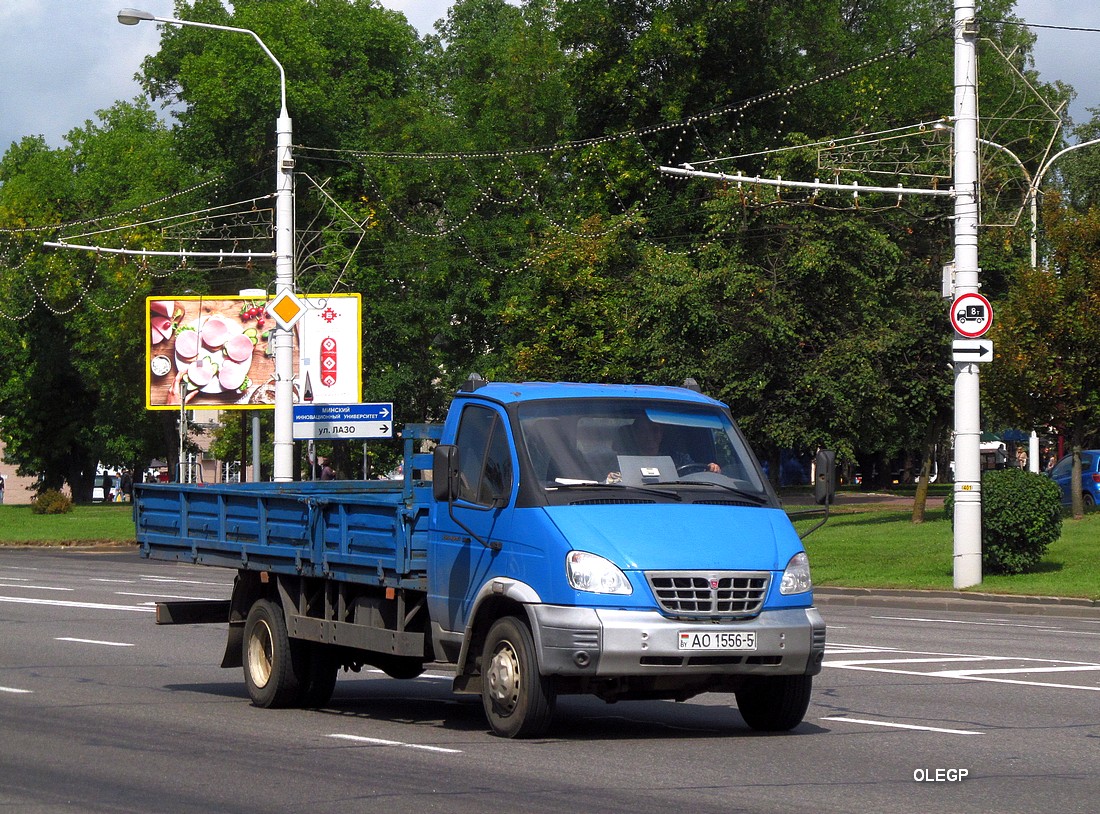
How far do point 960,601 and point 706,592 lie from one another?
16335 mm

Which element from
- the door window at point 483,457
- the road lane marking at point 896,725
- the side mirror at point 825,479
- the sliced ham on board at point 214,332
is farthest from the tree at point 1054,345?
the door window at point 483,457

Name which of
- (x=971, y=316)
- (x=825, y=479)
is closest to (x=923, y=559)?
(x=971, y=316)

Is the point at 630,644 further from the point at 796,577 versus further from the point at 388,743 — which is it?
the point at 388,743

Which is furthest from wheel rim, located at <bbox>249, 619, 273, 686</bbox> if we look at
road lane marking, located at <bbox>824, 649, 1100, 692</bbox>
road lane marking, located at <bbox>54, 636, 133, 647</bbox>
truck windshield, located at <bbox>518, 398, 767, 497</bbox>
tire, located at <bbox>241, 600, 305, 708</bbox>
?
road lane marking, located at <bbox>824, 649, 1100, 692</bbox>

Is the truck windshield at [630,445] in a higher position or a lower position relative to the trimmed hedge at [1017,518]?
higher

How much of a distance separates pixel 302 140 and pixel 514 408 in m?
52.9

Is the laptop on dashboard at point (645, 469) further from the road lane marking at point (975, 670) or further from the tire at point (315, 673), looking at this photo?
the road lane marking at point (975, 670)

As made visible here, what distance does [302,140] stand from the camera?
202ft

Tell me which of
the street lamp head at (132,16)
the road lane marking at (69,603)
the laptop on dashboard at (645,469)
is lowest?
the road lane marking at (69,603)

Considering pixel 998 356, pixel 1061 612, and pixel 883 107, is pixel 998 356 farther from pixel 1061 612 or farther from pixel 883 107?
pixel 883 107

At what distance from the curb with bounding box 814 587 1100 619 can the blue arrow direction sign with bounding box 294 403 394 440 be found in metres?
8.08

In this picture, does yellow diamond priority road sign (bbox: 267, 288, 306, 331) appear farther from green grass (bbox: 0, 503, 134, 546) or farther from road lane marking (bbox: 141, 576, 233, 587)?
green grass (bbox: 0, 503, 134, 546)

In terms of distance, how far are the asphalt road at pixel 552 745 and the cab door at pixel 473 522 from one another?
36.0 inches

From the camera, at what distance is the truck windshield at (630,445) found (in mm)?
10242
